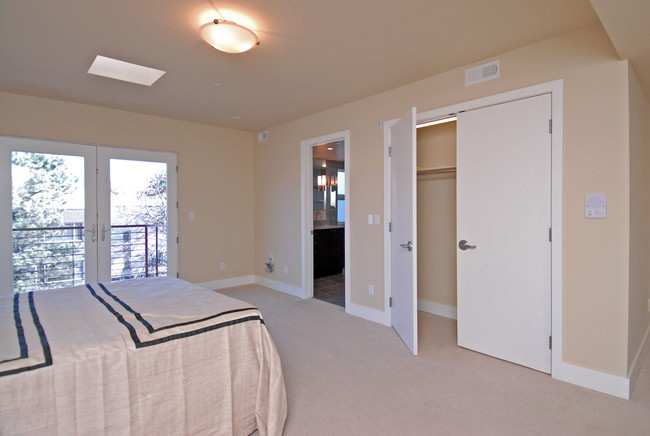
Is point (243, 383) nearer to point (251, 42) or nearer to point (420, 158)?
point (251, 42)

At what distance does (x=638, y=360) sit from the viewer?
2527 mm

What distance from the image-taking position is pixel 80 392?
1.32 meters

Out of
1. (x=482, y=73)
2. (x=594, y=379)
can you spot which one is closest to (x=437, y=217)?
(x=482, y=73)

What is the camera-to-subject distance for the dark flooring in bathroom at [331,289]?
4.63m

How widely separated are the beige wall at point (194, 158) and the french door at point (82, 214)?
0.45 ft

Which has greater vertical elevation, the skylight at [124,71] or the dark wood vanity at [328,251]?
the skylight at [124,71]

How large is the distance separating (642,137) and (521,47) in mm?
1228

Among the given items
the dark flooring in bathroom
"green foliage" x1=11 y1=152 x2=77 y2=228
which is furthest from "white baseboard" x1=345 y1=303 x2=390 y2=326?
"green foliage" x1=11 y1=152 x2=77 y2=228

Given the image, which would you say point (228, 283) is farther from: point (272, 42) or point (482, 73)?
point (482, 73)

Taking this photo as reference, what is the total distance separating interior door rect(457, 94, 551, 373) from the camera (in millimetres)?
2502

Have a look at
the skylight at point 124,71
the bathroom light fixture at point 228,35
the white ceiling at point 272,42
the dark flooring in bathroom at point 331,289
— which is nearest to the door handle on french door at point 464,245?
the white ceiling at point 272,42

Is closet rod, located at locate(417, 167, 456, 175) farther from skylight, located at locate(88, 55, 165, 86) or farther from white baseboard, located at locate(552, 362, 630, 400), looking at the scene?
skylight, located at locate(88, 55, 165, 86)

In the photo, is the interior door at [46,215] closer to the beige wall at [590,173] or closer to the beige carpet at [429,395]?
the beige carpet at [429,395]

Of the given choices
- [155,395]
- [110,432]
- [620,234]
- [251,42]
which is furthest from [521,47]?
[110,432]
